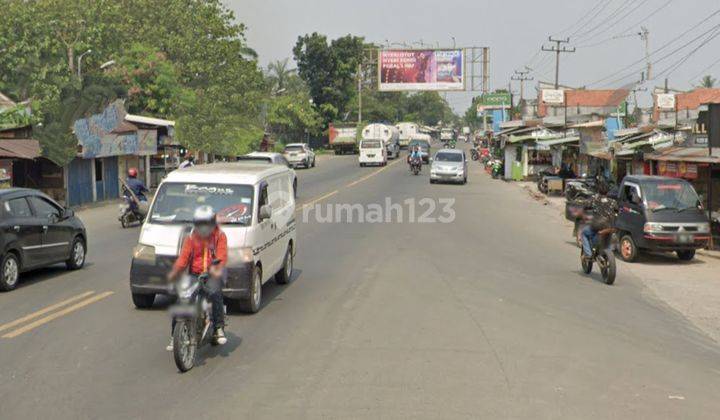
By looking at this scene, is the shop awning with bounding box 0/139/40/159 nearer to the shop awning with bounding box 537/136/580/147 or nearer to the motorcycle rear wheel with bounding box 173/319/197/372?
the motorcycle rear wheel with bounding box 173/319/197/372

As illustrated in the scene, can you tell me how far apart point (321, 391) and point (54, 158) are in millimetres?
23864

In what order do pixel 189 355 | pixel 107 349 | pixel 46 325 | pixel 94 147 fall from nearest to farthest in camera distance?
pixel 189 355, pixel 107 349, pixel 46 325, pixel 94 147

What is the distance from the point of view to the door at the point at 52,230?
44.5ft

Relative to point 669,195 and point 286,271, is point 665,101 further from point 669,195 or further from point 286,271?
point 286,271

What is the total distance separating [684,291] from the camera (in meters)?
14.2

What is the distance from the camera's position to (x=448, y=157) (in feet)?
141

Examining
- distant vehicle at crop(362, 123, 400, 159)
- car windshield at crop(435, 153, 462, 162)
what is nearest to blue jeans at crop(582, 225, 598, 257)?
car windshield at crop(435, 153, 462, 162)

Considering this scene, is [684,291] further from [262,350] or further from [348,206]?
[348,206]

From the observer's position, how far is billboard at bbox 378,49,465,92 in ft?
210

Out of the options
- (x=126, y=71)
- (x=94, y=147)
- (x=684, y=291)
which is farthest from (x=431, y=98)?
(x=684, y=291)

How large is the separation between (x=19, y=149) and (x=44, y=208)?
1348cm

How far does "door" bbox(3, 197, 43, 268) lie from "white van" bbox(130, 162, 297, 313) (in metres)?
3.21

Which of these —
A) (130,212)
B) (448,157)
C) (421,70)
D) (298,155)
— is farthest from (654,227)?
(421,70)

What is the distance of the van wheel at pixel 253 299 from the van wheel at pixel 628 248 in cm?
1015
